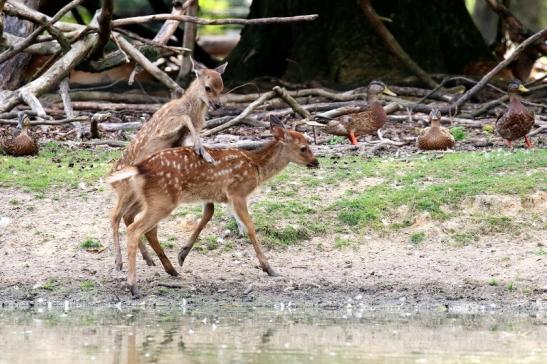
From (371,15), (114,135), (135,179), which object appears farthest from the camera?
(371,15)

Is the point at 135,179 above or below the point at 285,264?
above

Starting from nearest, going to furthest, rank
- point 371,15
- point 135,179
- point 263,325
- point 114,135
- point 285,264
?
point 263,325
point 135,179
point 285,264
point 114,135
point 371,15

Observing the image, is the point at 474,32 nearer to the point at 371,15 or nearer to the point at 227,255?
the point at 371,15

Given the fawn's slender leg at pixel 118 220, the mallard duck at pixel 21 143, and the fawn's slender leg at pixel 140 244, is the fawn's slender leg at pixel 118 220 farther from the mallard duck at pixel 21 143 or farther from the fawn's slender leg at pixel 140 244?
the mallard duck at pixel 21 143

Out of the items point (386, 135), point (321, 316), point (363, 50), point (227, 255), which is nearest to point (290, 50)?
point (363, 50)

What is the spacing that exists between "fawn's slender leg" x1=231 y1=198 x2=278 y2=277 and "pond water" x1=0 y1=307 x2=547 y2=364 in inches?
28.3

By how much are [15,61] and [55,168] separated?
310 centimetres

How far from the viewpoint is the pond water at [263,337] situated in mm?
7633

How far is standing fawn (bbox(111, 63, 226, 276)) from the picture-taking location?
10.2 meters

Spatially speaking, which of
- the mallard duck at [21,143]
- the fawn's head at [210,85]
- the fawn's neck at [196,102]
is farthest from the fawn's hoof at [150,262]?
the mallard duck at [21,143]

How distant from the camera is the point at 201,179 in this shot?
9977 mm

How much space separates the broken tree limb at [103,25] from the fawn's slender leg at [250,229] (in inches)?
103

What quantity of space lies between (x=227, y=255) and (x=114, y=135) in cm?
451

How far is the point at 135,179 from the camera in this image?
9703mm
